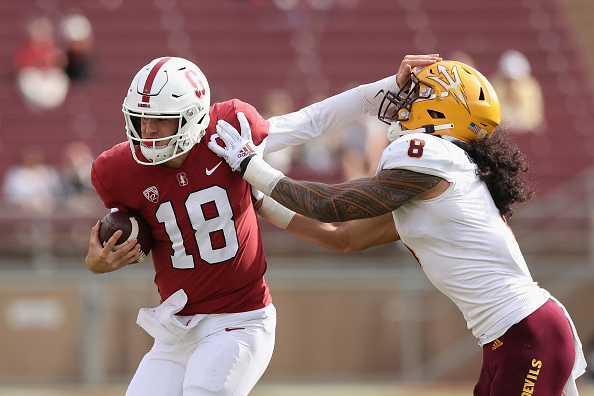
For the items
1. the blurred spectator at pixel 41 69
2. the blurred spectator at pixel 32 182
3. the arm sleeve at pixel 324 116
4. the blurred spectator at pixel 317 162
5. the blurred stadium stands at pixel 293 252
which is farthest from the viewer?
A: the blurred spectator at pixel 41 69

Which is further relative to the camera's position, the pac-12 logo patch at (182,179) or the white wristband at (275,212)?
the white wristband at (275,212)

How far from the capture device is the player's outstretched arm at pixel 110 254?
3.77 meters

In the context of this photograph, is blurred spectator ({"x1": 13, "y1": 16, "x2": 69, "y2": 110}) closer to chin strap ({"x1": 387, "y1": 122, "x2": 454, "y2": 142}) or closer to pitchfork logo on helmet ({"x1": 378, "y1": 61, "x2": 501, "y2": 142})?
chin strap ({"x1": 387, "y1": 122, "x2": 454, "y2": 142})

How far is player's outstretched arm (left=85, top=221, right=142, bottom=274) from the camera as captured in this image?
3766 mm

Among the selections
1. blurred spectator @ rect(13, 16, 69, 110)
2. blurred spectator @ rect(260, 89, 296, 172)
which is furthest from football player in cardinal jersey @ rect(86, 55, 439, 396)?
blurred spectator @ rect(13, 16, 69, 110)

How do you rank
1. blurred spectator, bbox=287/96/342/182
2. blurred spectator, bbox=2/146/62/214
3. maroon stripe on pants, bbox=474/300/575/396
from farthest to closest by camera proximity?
blurred spectator, bbox=287/96/342/182 → blurred spectator, bbox=2/146/62/214 → maroon stripe on pants, bbox=474/300/575/396

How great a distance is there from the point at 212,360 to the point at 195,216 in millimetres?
597

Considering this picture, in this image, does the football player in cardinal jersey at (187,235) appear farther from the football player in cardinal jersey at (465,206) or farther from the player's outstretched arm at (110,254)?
the football player in cardinal jersey at (465,206)

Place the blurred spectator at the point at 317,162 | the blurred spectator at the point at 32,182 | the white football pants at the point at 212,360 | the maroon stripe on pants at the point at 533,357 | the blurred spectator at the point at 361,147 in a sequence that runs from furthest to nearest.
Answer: the blurred spectator at the point at 317,162 → the blurred spectator at the point at 361,147 → the blurred spectator at the point at 32,182 → the white football pants at the point at 212,360 → the maroon stripe on pants at the point at 533,357

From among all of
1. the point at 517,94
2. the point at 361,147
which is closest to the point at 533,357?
the point at 361,147

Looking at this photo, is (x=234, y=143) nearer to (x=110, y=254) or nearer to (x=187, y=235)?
(x=187, y=235)

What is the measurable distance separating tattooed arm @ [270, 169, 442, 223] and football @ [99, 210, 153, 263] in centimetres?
58

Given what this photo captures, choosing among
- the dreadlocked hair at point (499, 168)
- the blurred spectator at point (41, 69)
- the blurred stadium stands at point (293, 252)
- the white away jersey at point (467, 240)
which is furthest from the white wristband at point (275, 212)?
the blurred spectator at point (41, 69)

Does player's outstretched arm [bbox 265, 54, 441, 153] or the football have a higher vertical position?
player's outstretched arm [bbox 265, 54, 441, 153]
